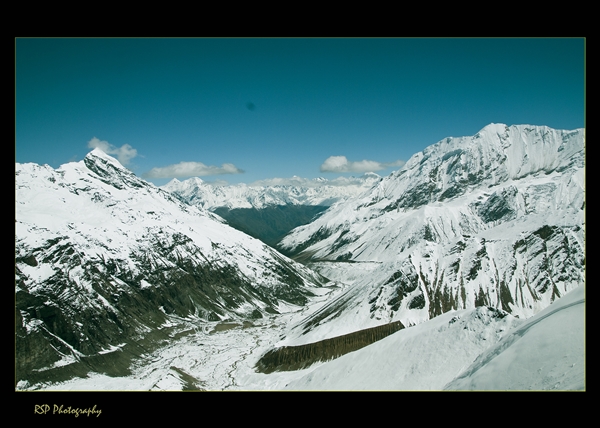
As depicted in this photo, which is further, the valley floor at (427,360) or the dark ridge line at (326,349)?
the dark ridge line at (326,349)

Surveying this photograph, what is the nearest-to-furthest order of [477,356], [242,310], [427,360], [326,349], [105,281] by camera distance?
[477,356], [427,360], [326,349], [105,281], [242,310]

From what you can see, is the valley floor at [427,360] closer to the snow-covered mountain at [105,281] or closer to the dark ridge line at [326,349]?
the dark ridge line at [326,349]

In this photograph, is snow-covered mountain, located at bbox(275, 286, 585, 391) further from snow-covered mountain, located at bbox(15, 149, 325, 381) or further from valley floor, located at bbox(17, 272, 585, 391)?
snow-covered mountain, located at bbox(15, 149, 325, 381)

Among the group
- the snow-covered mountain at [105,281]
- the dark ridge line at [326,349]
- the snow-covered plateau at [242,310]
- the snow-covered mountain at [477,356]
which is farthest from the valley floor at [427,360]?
the snow-covered mountain at [105,281]

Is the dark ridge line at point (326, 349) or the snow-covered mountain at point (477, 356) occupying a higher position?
the snow-covered mountain at point (477, 356)

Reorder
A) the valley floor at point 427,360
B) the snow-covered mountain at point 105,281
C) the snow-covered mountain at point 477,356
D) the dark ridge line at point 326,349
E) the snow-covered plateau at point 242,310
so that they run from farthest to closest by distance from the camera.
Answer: the snow-covered mountain at point 105,281 → the dark ridge line at point 326,349 → the snow-covered plateau at point 242,310 → the valley floor at point 427,360 → the snow-covered mountain at point 477,356

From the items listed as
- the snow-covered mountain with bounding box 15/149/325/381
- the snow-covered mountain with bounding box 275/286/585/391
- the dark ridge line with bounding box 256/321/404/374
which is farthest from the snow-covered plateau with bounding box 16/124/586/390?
the dark ridge line with bounding box 256/321/404/374

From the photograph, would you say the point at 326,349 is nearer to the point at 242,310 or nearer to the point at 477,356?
the point at 477,356

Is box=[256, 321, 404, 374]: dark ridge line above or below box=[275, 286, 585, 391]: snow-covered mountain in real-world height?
below

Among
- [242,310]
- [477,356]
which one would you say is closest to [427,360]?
[477,356]
